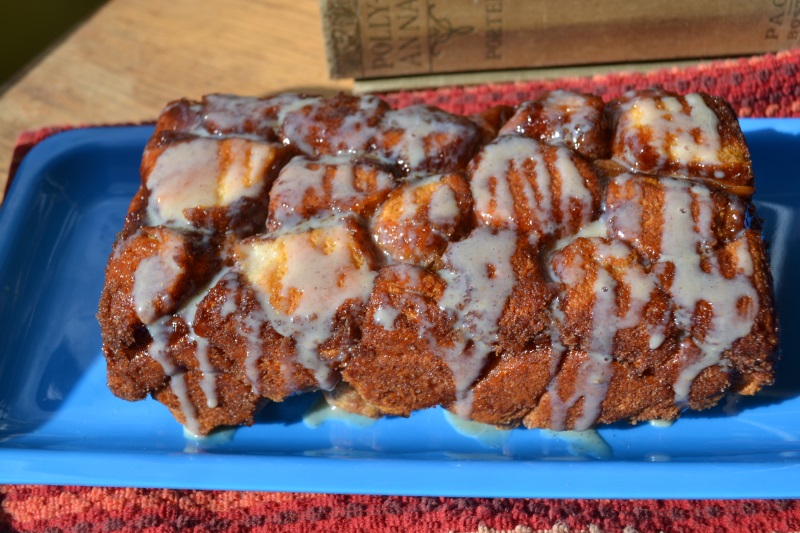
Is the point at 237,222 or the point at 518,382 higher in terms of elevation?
the point at 237,222

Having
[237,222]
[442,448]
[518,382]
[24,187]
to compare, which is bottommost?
[442,448]

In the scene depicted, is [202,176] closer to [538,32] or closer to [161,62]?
[538,32]

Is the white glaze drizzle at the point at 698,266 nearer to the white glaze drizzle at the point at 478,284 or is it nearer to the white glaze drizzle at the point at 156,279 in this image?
the white glaze drizzle at the point at 478,284

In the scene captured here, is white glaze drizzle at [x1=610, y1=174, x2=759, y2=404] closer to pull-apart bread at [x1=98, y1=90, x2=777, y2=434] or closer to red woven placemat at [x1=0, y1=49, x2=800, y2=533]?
pull-apart bread at [x1=98, y1=90, x2=777, y2=434]

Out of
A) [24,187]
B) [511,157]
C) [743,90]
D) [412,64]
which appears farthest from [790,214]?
[24,187]

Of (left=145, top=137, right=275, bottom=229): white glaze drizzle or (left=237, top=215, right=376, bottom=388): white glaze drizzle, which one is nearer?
(left=237, top=215, right=376, bottom=388): white glaze drizzle

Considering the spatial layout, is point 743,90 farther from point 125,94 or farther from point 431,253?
point 125,94

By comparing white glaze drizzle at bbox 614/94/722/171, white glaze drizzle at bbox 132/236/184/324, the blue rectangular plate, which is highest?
white glaze drizzle at bbox 614/94/722/171

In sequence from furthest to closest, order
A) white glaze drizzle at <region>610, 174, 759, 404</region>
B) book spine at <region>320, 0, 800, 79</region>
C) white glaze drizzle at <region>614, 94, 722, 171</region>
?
book spine at <region>320, 0, 800, 79</region>
white glaze drizzle at <region>614, 94, 722, 171</region>
white glaze drizzle at <region>610, 174, 759, 404</region>

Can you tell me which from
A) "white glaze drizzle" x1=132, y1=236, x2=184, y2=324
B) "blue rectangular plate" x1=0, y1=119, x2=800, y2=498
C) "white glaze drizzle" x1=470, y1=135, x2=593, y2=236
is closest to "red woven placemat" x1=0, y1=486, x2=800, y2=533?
"blue rectangular plate" x1=0, y1=119, x2=800, y2=498
